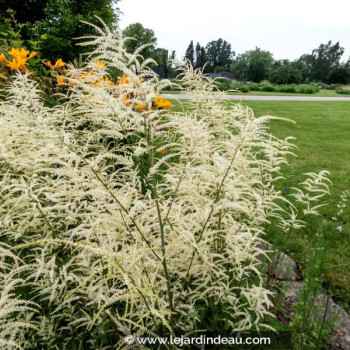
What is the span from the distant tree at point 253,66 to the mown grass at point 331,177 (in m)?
53.3

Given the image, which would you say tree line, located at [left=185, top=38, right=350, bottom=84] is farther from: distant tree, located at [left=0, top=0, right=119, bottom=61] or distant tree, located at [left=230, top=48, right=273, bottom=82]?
distant tree, located at [left=0, top=0, right=119, bottom=61]

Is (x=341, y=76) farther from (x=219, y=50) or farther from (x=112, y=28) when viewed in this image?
(x=219, y=50)

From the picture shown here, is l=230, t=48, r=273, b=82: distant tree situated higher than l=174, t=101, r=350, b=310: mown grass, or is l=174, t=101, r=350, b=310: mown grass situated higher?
l=230, t=48, r=273, b=82: distant tree

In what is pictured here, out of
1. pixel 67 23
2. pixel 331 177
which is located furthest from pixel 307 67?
pixel 331 177

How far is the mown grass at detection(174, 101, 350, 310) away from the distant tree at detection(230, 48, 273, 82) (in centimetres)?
5333

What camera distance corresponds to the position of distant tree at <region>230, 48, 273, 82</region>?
65000mm

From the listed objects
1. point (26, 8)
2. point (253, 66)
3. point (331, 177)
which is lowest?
point (331, 177)

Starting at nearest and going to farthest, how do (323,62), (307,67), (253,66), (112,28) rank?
(112,28)
(253,66)
(323,62)
(307,67)

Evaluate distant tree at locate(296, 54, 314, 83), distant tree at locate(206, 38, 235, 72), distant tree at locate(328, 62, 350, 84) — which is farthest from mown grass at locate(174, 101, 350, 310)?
distant tree at locate(206, 38, 235, 72)

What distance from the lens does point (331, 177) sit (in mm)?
6289

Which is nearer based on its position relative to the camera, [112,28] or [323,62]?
[112,28]

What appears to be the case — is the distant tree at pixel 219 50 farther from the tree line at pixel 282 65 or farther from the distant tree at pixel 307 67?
the distant tree at pixel 307 67

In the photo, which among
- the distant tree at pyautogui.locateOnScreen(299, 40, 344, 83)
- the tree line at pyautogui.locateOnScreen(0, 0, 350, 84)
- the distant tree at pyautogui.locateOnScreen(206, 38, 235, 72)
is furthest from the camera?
the distant tree at pyautogui.locateOnScreen(206, 38, 235, 72)

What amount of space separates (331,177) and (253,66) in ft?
213
